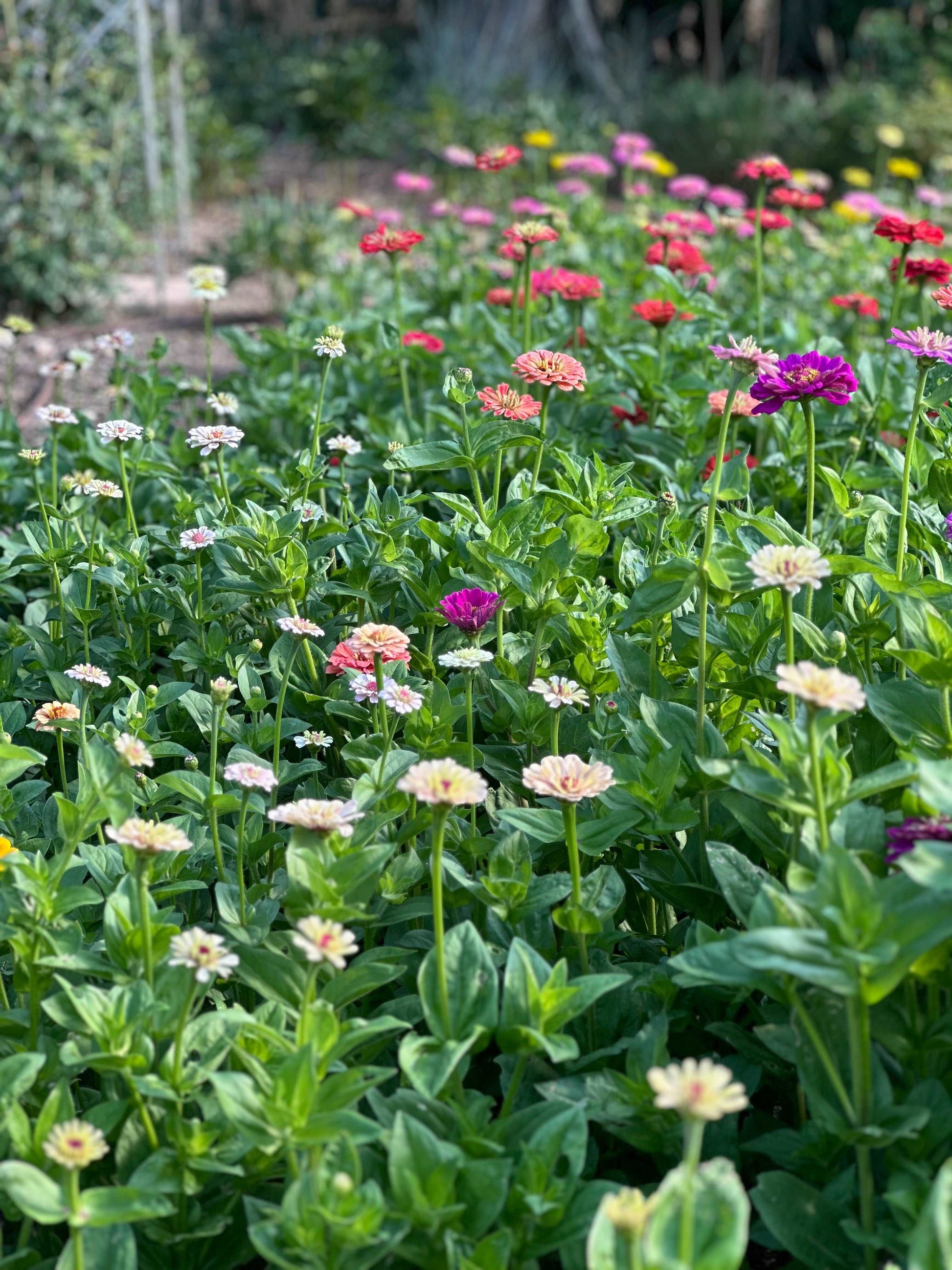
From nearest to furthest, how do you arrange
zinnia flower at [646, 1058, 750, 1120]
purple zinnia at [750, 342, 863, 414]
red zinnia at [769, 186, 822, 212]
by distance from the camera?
1. zinnia flower at [646, 1058, 750, 1120]
2. purple zinnia at [750, 342, 863, 414]
3. red zinnia at [769, 186, 822, 212]

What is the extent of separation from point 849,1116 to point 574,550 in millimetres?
781

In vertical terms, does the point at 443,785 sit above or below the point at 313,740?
above

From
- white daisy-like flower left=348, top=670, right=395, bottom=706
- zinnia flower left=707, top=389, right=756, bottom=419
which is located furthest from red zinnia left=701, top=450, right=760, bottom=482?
white daisy-like flower left=348, top=670, right=395, bottom=706

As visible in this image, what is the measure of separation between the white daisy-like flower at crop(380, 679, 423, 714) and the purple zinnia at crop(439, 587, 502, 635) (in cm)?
11

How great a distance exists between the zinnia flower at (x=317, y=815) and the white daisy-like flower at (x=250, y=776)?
0.11m

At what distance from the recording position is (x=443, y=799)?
3.71 ft

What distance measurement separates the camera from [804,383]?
5.15 feet

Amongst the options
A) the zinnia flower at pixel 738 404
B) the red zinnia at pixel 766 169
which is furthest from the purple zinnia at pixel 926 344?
the red zinnia at pixel 766 169

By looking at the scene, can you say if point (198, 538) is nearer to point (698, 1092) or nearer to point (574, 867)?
point (574, 867)

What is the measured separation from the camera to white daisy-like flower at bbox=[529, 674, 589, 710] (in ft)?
4.88

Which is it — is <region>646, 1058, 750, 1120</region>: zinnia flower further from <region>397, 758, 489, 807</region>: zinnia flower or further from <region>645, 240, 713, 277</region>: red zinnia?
<region>645, 240, 713, 277</region>: red zinnia

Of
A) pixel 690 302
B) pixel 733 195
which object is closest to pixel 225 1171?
pixel 690 302

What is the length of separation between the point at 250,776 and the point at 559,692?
375 millimetres

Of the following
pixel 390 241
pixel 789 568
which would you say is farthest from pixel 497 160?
pixel 789 568
